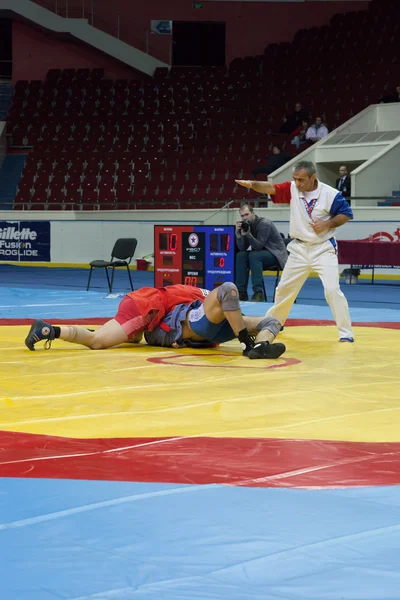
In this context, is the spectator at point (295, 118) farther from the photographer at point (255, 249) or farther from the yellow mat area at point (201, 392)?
the yellow mat area at point (201, 392)

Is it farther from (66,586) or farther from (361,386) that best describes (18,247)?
(66,586)

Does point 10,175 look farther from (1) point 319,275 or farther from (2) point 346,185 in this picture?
(1) point 319,275

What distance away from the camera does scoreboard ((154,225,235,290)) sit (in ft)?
45.4

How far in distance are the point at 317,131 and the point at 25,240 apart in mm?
7905

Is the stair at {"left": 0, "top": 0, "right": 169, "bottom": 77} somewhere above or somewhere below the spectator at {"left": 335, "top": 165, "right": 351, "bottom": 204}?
above

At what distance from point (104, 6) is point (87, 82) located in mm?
2994

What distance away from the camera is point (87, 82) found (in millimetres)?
31375

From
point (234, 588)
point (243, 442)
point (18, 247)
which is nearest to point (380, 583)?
point (234, 588)

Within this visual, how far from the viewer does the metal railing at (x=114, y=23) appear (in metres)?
31.9

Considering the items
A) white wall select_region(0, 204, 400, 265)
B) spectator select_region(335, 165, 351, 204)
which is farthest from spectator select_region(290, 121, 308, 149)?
spectator select_region(335, 165, 351, 204)

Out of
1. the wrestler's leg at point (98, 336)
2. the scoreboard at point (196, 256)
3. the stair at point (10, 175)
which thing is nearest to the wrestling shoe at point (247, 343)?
the wrestler's leg at point (98, 336)

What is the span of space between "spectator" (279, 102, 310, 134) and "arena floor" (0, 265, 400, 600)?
61.8 ft

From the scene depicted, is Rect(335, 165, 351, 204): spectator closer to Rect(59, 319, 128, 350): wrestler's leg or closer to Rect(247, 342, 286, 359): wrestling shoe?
Rect(59, 319, 128, 350): wrestler's leg

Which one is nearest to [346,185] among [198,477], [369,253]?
[369,253]
